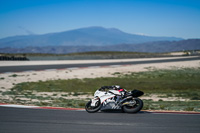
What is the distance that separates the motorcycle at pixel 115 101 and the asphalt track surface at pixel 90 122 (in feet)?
0.69

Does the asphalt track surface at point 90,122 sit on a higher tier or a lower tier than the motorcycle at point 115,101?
lower

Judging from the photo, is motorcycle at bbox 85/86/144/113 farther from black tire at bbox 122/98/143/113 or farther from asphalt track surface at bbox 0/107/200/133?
asphalt track surface at bbox 0/107/200/133

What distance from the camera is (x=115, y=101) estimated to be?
340 inches

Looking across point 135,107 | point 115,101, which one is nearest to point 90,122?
point 115,101

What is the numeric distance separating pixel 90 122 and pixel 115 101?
1677 millimetres

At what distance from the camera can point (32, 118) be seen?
7.55 meters

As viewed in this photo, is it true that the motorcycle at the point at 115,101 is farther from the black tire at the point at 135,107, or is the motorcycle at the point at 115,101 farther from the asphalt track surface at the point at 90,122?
the asphalt track surface at the point at 90,122

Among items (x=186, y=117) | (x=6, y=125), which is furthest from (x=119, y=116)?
(x=6, y=125)

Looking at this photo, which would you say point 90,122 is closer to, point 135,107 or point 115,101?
point 115,101

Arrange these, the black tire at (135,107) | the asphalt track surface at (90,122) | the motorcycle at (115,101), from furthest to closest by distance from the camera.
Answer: the motorcycle at (115,101) < the black tire at (135,107) < the asphalt track surface at (90,122)

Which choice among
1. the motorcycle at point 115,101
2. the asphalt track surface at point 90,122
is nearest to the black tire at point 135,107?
the motorcycle at point 115,101

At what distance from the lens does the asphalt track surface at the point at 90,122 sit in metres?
6.34

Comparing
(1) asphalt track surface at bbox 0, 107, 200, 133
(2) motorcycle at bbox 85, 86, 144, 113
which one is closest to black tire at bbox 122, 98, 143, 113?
(2) motorcycle at bbox 85, 86, 144, 113

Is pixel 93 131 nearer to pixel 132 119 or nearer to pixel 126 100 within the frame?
pixel 132 119
